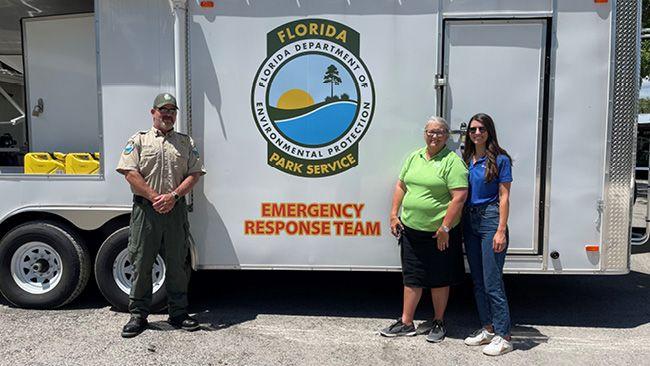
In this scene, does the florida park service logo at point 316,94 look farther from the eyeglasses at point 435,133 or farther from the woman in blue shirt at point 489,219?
the woman in blue shirt at point 489,219

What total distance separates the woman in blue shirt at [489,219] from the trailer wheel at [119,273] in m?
2.58

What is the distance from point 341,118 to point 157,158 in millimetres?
1465

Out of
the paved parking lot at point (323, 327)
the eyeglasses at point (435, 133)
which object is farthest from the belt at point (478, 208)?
the paved parking lot at point (323, 327)

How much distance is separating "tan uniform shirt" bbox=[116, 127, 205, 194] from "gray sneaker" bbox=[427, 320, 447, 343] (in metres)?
2.28

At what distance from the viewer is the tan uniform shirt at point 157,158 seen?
397cm

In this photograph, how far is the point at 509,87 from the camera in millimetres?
4074

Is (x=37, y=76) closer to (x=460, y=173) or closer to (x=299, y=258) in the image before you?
(x=299, y=258)

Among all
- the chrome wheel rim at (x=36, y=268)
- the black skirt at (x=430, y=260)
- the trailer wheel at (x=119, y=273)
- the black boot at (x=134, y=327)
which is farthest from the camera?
the chrome wheel rim at (x=36, y=268)

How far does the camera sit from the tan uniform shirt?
3967 millimetres

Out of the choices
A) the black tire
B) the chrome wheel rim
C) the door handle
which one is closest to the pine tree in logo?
the black tire

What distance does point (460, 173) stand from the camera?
3748 millimetres

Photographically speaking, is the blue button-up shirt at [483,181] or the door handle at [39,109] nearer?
the blue button-up shirt at [483,181]

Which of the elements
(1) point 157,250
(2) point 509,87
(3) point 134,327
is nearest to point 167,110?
(1) point 157,250

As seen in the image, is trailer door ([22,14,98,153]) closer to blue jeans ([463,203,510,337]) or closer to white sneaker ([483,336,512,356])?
blue jeans ([463,203,510,337])
